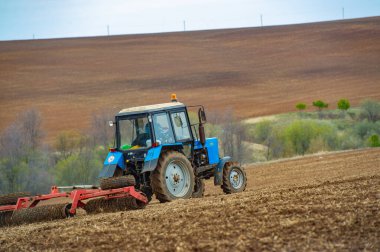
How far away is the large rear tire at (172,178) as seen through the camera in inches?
489

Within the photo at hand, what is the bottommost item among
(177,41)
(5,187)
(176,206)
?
(5,187)

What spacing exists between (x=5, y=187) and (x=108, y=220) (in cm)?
1888

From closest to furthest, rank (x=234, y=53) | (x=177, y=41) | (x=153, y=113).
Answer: (x=153, y=113) → (x=234, y=53) → (x=177, y=41)

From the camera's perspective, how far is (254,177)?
866 inches

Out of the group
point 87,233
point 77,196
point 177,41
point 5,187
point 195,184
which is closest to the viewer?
point 87,233

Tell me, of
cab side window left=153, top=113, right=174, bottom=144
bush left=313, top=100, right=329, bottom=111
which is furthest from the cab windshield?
bush left=313, top=100, right=329, bottom=111

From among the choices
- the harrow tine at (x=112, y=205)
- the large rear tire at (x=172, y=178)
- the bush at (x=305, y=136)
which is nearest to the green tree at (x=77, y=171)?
the bush at (x=305, y=136)

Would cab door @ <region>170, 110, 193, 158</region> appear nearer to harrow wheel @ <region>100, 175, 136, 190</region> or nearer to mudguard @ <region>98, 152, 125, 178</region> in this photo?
mudguard @ <region>98, 152, 125, 178</region>

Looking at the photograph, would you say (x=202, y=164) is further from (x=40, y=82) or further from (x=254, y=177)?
(x=40, y=82)

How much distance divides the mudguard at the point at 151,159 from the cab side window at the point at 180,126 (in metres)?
1.06

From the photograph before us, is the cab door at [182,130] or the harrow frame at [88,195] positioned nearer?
the harrow frame at [88,195]

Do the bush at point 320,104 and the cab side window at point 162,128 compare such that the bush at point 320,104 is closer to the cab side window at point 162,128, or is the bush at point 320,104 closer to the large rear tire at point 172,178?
the cab side window at point 162,128

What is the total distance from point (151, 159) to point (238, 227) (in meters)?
4.71

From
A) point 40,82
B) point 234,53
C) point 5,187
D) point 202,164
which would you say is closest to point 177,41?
point 234,53
